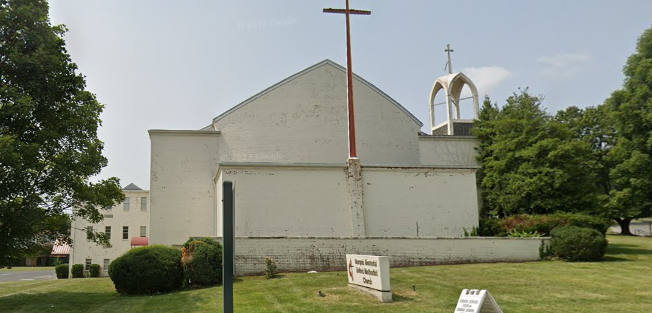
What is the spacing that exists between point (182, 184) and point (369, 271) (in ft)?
57.1

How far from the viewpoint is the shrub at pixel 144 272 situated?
17172mm

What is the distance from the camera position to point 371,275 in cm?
1404

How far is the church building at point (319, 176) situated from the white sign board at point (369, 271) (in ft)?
17.1

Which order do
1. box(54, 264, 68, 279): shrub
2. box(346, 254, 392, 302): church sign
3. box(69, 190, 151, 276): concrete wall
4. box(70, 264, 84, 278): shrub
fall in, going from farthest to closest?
box(69, 190, 151, 276): concrete wall → box(70, 264, 84, 278): shrub → box(54, 264, 68, 279): shrub → box(346, 254, 392, 302): church sign

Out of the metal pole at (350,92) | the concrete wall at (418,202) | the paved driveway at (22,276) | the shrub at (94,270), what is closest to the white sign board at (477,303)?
the concrete wall at (418,202)

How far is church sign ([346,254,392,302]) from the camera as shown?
13.5 m

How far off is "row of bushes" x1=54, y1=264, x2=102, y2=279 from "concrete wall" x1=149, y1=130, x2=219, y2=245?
20093 mm

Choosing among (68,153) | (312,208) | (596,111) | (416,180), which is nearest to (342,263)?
(312,208)

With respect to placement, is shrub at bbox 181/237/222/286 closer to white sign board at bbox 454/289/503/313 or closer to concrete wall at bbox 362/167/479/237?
concrete wall at bbox 362/167/479/237

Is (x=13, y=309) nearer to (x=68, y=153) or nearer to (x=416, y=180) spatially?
(x=68, y=153)

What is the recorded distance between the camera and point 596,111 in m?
45.9

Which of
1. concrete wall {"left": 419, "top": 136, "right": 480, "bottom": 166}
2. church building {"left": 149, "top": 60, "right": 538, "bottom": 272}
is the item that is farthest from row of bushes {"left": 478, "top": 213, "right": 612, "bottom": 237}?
concrete wall {"left": 419, "top": 136, "right": 480, "bottom": 166}

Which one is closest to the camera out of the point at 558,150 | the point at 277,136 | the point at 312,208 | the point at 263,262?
the point at 263,262

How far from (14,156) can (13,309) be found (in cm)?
457
